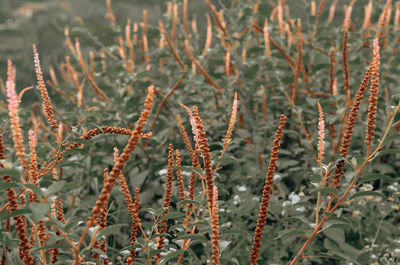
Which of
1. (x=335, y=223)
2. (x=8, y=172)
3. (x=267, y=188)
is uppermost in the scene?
(x=8, y=172)

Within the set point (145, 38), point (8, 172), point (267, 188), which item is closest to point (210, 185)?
point (267, 188)

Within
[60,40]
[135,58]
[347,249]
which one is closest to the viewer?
[347,249]

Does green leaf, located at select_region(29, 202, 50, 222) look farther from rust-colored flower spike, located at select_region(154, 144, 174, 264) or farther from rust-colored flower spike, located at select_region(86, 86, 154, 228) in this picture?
rust-colored flower spike, located at select_region(154, 144, 174, 264)

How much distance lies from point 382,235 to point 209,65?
1.61 meters

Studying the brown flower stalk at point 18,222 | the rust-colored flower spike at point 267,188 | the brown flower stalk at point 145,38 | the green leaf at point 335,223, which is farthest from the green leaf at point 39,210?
the brown flower stalk at point 145,38

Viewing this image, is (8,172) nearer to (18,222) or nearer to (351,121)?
(18,222)

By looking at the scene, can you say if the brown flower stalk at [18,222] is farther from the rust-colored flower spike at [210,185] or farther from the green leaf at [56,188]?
the rust-colored flower spike at [210,185]

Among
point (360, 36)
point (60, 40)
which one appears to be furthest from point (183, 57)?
point (60, 40)

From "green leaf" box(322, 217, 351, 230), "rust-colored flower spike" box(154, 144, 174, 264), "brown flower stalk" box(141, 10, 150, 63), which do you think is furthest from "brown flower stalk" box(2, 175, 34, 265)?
"brown flower stalk" box(141, 10, 150, 63)

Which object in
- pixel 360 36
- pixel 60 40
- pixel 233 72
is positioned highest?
pixel 360 36

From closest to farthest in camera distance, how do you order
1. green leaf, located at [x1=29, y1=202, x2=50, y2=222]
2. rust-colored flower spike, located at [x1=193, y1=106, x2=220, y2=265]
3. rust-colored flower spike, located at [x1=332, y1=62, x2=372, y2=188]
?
green leaf, located at [x1=29, y1=202, x2=50, y2=222]
rust-colored flower spike, located at [x1=193, y1=106, x2=220, y2=265]
rust-colored flower spike, located at [x1=332, y1=62, x2=372, y2=188]

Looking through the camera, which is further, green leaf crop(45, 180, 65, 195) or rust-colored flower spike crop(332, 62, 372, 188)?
rust-colored flower spike crop(332, 62, 372, 188)

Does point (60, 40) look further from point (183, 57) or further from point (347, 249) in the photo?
point (347, 249)

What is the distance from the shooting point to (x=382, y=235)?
2594 millimetres
